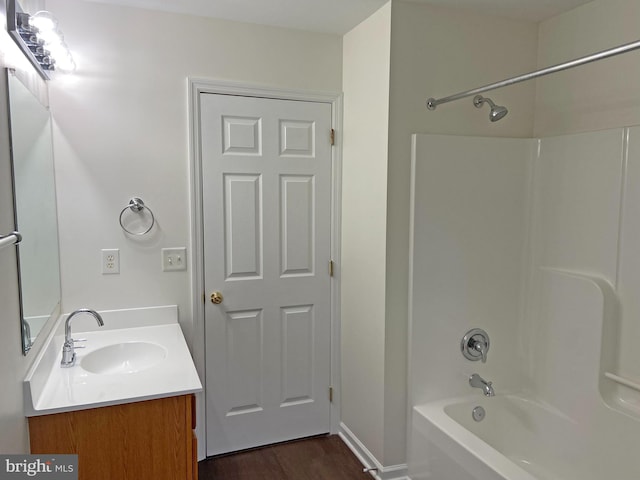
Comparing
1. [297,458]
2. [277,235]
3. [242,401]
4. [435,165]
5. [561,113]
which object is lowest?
[297,458]

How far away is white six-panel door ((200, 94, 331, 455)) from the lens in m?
2.62

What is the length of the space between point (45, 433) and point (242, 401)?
1273 millimetres

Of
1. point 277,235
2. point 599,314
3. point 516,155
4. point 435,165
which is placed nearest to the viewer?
point 599,314

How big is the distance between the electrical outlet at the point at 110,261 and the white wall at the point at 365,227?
1.22 metres

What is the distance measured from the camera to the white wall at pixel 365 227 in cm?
241

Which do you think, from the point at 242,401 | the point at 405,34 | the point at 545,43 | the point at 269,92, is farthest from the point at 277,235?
the point at 545,43

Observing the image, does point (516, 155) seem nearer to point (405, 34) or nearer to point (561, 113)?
point (561, 113)

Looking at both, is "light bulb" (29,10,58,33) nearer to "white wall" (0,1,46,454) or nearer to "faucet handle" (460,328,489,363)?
"white wall" (0,1,46,454)

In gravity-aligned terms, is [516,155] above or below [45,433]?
above

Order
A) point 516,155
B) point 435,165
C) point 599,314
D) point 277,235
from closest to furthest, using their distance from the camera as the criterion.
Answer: point 599,314 < point 435,165 < point 516,155 < point 277,235

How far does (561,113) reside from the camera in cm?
251

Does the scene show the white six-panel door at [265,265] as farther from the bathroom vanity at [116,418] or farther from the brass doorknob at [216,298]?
the bathroom vanity at [116,418]

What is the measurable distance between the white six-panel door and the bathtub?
0.78 metres

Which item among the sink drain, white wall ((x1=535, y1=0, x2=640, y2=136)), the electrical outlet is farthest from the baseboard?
white wall ((x1=535, y1=0, x2=640, y2=136))
